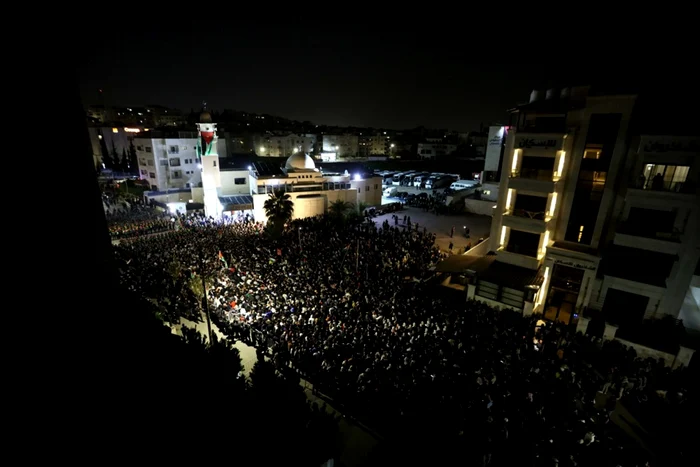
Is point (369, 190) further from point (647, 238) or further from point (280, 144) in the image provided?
point (280, 144)

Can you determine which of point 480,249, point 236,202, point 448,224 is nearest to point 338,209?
point 448,224

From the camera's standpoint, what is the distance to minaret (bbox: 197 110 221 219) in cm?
3434

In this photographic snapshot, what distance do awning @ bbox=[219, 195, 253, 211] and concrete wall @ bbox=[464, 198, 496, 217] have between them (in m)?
23.6

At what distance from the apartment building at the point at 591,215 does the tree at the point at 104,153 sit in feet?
235

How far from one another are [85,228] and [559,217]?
20020 millimetres

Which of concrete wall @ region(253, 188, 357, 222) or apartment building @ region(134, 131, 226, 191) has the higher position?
apartment building @ region(134, 131, 226, 191)

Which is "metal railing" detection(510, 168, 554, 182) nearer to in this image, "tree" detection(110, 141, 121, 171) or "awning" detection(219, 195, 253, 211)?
"awning" detection(219, 195, 253, 211)

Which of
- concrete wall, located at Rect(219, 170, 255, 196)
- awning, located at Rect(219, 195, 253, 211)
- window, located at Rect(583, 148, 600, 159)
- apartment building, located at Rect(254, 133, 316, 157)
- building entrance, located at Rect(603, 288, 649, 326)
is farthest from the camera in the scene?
apartment building, located at Rect(254, 133, 316, 157)

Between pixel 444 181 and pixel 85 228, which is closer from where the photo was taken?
pixel 85 228

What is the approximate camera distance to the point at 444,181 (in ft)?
174

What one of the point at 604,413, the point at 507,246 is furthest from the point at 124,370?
the point at 507,246

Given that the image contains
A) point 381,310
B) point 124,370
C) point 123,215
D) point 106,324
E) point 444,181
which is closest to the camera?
point 106,324

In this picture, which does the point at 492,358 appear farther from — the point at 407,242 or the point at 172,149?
the point at 172,149

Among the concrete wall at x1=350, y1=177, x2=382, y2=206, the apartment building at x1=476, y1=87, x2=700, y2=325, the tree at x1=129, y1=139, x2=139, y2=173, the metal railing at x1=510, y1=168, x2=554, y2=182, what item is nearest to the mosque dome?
the concrete wall at x1=350, y1=177, x2=382, y2=206
